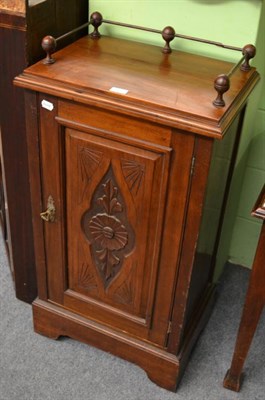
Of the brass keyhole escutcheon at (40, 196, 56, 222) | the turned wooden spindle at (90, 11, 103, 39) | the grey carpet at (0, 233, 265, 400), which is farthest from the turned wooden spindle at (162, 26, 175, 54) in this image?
the grey carpet at (0, 233, 265, 400)

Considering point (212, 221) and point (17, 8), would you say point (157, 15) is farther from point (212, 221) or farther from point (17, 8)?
point (212, 221)

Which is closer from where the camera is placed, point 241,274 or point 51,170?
point 51,170

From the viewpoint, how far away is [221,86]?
1.13 m

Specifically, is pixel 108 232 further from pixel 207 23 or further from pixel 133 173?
pixel 207 23

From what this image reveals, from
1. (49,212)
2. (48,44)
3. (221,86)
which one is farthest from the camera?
(49,212)

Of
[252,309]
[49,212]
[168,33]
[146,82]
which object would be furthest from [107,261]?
[168,33]

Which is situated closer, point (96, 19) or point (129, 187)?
point (129, 187)

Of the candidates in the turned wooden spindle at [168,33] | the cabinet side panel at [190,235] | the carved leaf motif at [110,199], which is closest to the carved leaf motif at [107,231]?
the carved leaf motif at [110,199]

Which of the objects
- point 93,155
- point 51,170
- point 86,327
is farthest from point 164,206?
point 86,327

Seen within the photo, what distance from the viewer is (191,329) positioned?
1675 millimetres

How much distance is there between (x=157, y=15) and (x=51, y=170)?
0.51m

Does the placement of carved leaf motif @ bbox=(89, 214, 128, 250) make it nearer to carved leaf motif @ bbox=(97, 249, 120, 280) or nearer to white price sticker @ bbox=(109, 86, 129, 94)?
carved leaf motif @ bbox=(97, 249, 120, 280)

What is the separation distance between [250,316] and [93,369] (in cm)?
55

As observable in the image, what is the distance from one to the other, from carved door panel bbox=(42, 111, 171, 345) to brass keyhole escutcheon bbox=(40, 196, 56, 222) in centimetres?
1
